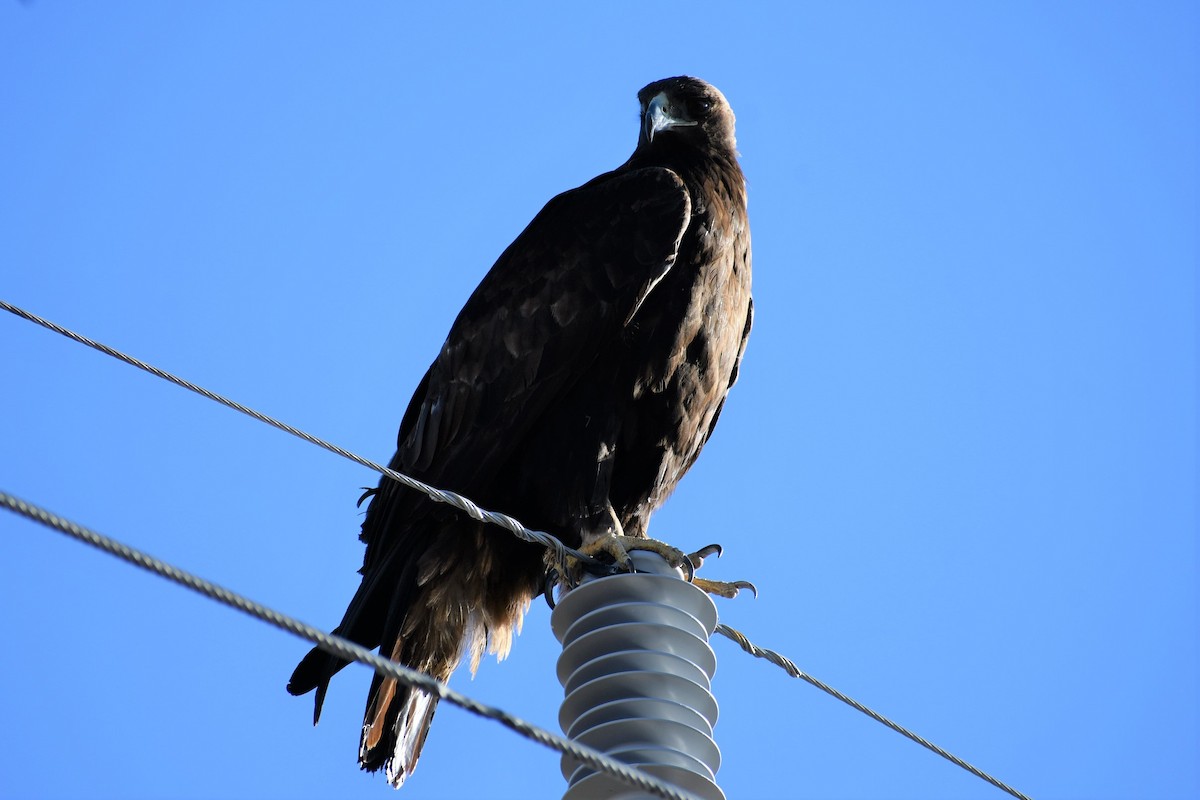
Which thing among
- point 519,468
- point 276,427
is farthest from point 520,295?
point 276,427

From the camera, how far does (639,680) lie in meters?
3.52

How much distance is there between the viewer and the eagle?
5.36 m

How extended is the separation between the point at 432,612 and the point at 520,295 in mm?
1336

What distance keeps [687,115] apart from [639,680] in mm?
4250

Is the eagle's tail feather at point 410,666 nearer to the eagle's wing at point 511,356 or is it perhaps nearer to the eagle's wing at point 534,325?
the eagle's wing at point 511,356

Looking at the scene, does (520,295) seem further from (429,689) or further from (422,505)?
(429,689)

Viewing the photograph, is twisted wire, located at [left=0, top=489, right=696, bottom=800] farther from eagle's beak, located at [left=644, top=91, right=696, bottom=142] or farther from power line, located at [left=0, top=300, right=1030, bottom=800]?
eagle's beak, located at [left=644, top=91, right=696, bottom=142]

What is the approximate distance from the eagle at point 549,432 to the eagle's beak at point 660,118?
996 millimetres

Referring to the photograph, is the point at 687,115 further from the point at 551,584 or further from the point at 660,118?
the point at 551,584

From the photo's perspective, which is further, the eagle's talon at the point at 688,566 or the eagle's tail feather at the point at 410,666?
the eagle's tail feather at the point at 410,666

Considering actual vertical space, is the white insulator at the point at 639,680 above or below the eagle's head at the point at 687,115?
below

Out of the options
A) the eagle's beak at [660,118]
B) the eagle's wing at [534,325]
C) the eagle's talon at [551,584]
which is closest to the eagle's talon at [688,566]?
the eagle's talon at [551,584]

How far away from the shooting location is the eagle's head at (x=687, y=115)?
23.0 ft

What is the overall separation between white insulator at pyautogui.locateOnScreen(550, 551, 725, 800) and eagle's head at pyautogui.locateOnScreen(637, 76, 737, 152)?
3.46 meters
